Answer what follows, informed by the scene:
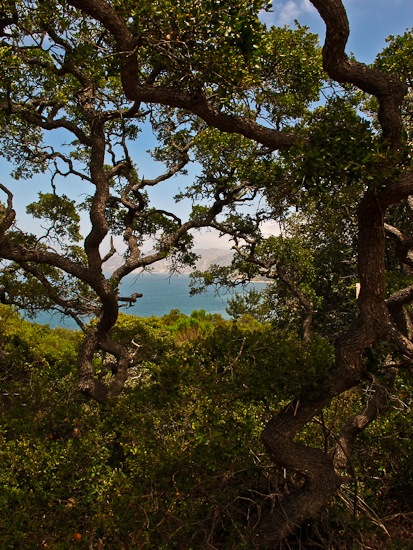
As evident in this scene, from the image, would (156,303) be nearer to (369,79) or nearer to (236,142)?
(236,142)

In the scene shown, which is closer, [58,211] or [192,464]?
[192,464]

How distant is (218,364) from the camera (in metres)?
4.20

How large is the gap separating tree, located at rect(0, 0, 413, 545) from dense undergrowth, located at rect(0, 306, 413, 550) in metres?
0.34

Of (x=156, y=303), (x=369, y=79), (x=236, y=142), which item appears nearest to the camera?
(x=369, y=79)

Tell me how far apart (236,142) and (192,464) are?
5.11 m

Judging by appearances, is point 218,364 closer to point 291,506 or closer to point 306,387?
point 306,387

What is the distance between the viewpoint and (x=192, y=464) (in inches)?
160

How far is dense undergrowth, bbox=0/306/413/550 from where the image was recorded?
362 cm

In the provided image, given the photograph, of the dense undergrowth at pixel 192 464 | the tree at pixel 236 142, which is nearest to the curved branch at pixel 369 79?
the tree at pixel 236 142

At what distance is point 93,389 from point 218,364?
2925mm

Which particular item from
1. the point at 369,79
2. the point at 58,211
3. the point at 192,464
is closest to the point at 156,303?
the point at 58,211

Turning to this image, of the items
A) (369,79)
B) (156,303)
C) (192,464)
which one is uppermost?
(156,303)

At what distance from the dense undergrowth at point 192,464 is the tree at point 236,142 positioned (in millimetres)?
341

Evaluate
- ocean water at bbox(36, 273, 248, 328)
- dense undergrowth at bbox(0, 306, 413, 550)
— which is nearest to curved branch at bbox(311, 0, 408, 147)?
dense undergrowth at bbox(0, 306, 413, 550)
